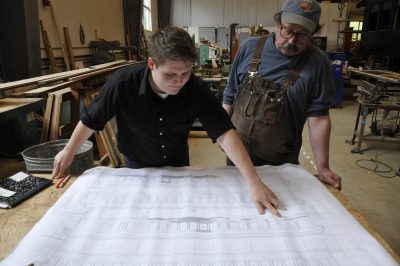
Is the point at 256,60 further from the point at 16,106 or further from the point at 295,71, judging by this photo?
the point at 16,106

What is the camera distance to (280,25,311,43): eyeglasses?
1.28 metres

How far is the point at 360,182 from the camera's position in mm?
3100

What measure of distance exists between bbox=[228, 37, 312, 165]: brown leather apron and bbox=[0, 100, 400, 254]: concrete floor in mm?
1293

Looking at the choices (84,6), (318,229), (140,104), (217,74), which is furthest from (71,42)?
(318,229)

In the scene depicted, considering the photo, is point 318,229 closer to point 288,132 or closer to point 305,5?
point 288,132

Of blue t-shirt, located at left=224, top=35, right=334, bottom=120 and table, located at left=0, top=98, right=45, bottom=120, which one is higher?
blue t-shirt, located at left=224, top=35, right=334, bottom=120

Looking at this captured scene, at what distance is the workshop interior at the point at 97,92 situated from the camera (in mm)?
1805

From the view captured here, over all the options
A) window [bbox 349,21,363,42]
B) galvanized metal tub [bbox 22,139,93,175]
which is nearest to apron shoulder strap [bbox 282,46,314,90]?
galvanized metal tub [bbox 22,139,93,175]

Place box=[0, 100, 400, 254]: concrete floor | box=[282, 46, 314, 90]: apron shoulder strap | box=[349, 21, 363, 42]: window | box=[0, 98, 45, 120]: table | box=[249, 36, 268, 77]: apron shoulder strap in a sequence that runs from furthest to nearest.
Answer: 1. box=[349, 21, 363, 42]: window
2. box=[0, 100, 400, 254]: concrete floor
3. box=[0, 98, 45, 120]: table
4. box=[249, 36, 268, 77]: apron shoulder strap
5. box=[282, 46, 314, 90]: apron shoulder strap

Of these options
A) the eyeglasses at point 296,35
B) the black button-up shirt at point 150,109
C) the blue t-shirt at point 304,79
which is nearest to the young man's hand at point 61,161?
the black button-up shirt at point 150,109

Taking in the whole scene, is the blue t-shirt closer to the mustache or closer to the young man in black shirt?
the mustache

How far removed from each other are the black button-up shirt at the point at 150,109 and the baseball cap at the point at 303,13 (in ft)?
1.53

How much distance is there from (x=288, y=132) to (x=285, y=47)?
379 millimetres

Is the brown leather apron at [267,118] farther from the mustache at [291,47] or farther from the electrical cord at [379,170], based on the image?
the electrical cord at [379,170]
